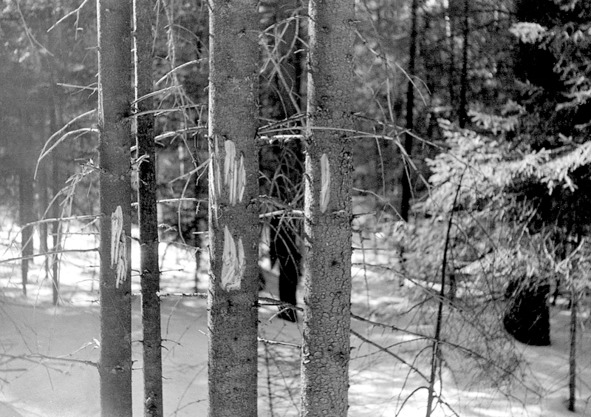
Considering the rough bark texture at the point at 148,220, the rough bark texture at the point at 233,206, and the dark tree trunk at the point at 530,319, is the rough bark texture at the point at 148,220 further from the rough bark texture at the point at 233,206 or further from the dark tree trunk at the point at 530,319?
the dark tree trunk at the point at 530,319

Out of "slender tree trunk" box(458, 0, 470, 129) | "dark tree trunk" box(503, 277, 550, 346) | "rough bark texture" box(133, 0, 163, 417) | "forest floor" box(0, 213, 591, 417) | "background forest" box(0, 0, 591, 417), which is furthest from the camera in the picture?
"slender tree trunk" box(458, 0, 470, 129)

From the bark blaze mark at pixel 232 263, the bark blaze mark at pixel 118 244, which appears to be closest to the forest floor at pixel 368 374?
the bark blaze mark at pixel 118 244

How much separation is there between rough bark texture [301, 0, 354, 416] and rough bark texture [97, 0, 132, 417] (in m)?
1.46

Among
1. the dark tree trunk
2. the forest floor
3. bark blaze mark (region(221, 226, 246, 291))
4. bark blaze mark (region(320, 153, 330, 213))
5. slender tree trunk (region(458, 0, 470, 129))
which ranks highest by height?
slender tree trunk (region(458, 0, 470, 129))

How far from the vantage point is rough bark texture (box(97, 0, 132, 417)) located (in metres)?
4.54

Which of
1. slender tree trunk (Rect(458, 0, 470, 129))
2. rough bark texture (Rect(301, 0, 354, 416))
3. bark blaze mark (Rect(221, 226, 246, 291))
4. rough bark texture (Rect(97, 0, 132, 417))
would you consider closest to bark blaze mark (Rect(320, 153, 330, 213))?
rough bark texture (Rect(301, 0, 354, 416))

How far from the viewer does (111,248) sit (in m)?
4.57

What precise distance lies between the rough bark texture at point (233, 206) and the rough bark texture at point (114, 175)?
1248 millimetres

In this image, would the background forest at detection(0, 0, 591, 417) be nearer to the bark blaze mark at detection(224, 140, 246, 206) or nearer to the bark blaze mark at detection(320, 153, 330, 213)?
the bark blaze mark at detection(320, 153, 330, 213)

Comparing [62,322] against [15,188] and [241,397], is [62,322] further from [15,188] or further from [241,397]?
[241,397]

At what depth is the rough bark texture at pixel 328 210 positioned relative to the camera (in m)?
3.79

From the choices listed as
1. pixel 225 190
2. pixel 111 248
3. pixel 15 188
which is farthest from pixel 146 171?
pixel 15 188

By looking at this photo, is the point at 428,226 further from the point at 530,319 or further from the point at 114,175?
the point at 114,175

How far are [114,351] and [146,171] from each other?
5.68ft
